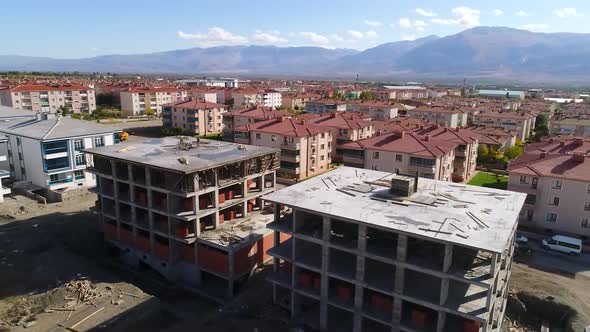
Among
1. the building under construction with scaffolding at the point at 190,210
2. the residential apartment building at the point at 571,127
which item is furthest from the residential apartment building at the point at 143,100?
the residential apartment building at the point at 571,127

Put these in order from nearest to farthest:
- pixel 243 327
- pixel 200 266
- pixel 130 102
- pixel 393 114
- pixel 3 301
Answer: pixel 243 327
pixel 3 301
pixel 200 266
pixel 393 114
pixel 130 102

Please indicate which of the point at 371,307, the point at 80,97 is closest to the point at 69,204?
the point at 371,307

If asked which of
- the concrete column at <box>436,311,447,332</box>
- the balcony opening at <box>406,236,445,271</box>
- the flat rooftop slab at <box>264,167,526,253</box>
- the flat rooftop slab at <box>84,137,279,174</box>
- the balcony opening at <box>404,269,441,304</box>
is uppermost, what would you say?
the flat rooftop slab at <box>84,137,279,174</box>

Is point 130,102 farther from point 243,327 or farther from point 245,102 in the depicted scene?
point 243,327

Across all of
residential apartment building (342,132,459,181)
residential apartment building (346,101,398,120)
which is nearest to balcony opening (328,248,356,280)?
residential apartment building (342,132,459,181)

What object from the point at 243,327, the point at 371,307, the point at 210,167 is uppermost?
the point at 210,167

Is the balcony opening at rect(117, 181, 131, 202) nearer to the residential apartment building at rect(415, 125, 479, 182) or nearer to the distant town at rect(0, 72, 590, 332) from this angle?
the distant town at rect(0, 72, 590, 332)
